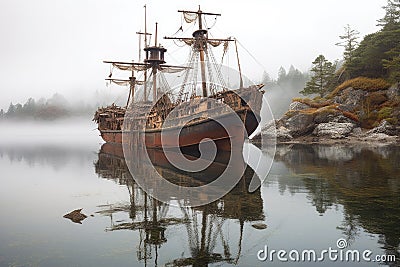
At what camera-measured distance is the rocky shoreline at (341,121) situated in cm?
4097

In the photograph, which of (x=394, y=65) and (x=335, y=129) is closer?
(x=394, y=65)

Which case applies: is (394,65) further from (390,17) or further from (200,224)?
(200,224)

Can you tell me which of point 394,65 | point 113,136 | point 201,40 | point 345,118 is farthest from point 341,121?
point 113,136

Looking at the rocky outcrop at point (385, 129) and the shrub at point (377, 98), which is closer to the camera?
the rocky outcrop at point (385, 129)

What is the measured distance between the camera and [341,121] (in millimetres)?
44906

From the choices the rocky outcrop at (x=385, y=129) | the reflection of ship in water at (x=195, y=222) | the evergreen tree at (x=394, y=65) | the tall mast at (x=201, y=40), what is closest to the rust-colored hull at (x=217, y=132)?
the tall mast at (x=201, y=40)

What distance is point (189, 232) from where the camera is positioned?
900cm

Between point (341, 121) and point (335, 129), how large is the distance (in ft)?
6.18

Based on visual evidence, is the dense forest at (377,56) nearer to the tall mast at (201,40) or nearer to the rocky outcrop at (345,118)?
the rocky outcrop at (345,118)

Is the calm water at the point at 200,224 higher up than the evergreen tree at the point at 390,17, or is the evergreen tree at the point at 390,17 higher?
the evergreen tree at the point at 390,17

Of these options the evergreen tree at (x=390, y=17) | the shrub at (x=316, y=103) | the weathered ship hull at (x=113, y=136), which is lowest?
the weathered ship hull at (x=113, y=136)

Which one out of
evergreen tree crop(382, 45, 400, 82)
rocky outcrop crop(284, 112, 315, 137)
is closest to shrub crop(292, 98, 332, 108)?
rocky outcrop crop(284, 112, 315, 137)

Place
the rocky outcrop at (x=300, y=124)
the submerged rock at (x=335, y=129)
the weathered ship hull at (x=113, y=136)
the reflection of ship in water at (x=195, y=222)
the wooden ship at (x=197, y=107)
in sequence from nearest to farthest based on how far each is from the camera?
the reflection of ship in water at (x=195, y=222)
the wooden ship at (x=197, y=107)
the submerged rock at (x=335, y=129)
the rocky outcrop at (x=300, y=124)
the weathered ship hull at (x=113, y=136)

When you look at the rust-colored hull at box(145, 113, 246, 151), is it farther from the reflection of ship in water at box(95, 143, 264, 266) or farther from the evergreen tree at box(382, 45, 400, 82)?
the evergreen tree at box(382, 45, 400, 82)
